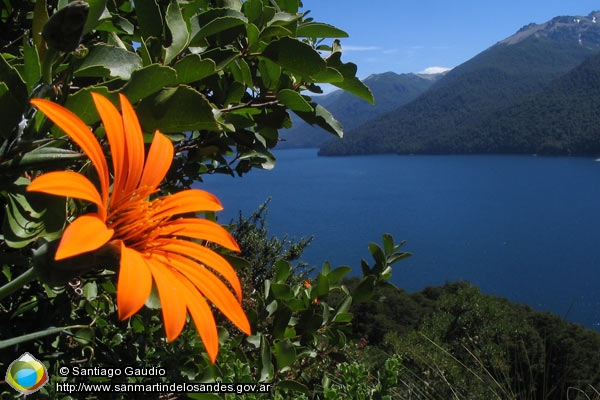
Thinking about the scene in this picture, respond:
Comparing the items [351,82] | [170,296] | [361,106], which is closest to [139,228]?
[170,296]

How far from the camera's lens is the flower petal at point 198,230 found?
1.85 ft

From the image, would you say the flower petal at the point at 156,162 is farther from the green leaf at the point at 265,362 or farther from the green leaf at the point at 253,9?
the green leaf at the point at 265,362

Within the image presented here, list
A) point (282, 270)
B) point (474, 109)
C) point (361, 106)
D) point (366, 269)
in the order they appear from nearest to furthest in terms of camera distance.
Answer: point (282, 270), point (366, 269), point (474, 109), point (361, 106)

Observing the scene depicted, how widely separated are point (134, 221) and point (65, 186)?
114mm

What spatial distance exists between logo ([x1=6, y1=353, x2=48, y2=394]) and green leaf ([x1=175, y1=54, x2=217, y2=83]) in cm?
45

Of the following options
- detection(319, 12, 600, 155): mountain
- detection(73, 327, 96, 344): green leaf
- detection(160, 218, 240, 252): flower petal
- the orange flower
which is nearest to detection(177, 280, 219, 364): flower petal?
the orange flower

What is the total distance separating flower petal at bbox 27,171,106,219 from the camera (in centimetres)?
39

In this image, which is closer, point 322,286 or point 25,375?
point 25,375

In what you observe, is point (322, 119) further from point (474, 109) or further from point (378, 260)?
point (474, 109)

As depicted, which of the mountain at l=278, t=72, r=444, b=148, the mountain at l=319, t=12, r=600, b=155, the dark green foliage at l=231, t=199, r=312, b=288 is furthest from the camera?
the mountain at l=278, t=72, r=444, b=148

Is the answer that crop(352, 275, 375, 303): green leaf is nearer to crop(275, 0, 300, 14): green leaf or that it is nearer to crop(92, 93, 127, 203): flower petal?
crop(275, 0, 300, 14): green leaf

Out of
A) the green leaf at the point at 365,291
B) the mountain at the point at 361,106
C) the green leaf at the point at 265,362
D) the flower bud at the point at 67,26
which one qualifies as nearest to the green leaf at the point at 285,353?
the green leaf at the point at 265,362

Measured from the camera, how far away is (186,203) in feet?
1.94

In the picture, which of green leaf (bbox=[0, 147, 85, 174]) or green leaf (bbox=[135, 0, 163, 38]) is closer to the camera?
green leaf (bbox=[0, 147, 85, 174])
